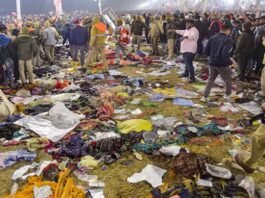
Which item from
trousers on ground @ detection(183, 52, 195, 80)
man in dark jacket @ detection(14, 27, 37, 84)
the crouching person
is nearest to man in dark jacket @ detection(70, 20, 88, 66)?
man in dark jacket @ detection(14, 27, 37, 84)

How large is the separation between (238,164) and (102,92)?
16.5 ft

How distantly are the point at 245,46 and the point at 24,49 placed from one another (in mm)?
6546

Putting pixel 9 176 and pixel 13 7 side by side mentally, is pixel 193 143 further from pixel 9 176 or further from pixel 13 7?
pixel 13 7

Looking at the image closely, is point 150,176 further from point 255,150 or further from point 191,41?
point 191,41

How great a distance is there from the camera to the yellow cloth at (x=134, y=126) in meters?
7.29

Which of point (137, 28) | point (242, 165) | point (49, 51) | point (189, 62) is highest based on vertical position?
point (137, 28)

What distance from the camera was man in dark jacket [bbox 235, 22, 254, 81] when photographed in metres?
10.8

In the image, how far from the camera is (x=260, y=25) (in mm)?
11711

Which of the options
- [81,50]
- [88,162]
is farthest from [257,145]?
[81,50]

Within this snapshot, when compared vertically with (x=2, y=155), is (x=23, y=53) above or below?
above

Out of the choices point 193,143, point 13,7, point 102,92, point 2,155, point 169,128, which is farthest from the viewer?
point 13,7

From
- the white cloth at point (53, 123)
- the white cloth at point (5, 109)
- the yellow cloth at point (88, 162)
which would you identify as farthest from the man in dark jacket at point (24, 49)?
the yellow cloth at point (88, 162)

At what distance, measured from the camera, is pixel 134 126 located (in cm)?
738

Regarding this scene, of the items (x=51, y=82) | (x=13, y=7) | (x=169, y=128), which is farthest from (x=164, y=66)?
(x=13, y=7)
